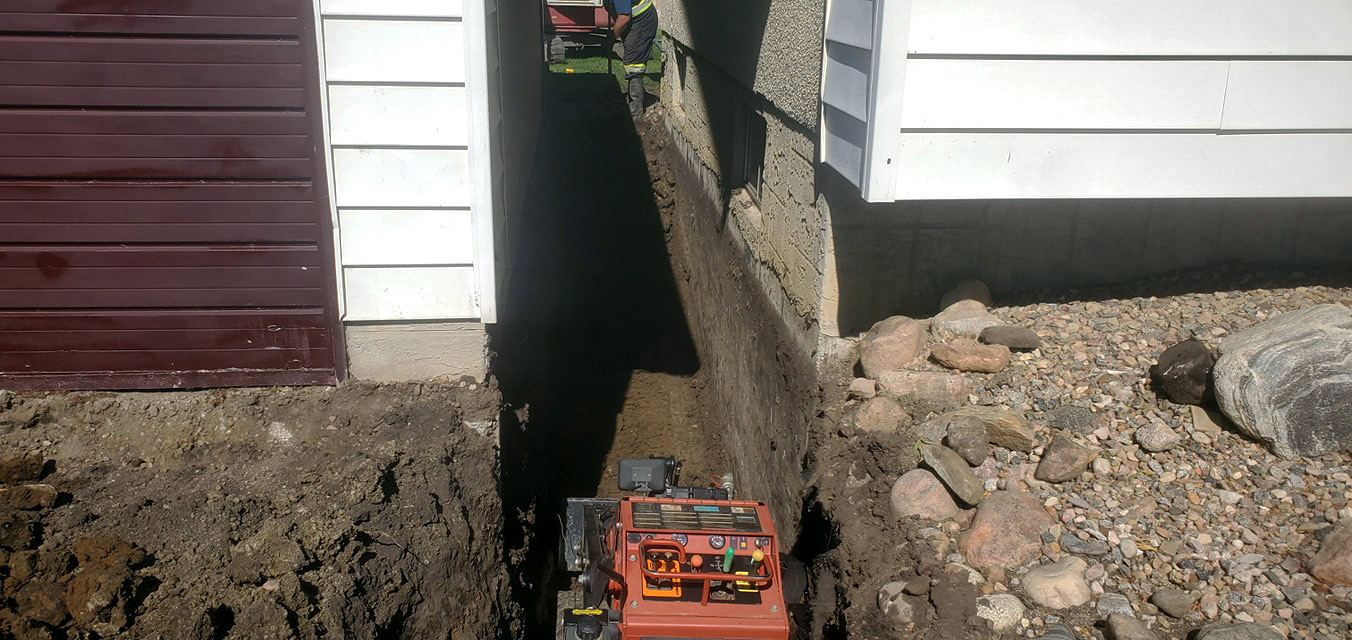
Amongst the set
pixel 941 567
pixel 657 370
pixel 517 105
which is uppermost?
pixel 517 105

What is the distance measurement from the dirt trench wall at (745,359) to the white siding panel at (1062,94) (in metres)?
1.58

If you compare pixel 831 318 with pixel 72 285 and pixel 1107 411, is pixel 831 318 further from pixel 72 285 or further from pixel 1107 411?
pixel 72 285

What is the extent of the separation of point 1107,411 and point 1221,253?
147 cm

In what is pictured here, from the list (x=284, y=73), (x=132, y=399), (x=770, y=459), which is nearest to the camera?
(x=284, y=73)

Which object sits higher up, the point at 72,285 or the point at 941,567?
the point at 72,285

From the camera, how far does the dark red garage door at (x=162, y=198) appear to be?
433 centimetres

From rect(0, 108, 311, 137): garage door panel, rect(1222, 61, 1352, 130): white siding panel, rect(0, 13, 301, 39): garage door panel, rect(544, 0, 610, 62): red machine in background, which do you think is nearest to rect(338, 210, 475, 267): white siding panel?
rect(0, 108, 311, 137): garage door panel

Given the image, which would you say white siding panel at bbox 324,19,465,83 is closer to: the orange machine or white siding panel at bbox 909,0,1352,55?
white siding panel at bbox 909,0,1352,55

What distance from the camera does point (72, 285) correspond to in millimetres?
4629

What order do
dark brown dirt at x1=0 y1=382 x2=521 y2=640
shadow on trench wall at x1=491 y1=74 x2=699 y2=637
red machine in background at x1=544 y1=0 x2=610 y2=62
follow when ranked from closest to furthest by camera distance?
dark brown dirt at x1=0 y1=382 x2=521 y2=640 → shadow on trench wall at x1=491 y1=74 x2=699 y2=637 → red machine in background at x1=544 y1=0 x2=610 y2=62

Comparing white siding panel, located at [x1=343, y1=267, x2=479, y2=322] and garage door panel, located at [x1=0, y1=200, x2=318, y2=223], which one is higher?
garage door panel, located at [x1=0, y1=200, x2=318, y2=223]

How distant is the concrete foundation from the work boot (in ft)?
33.9

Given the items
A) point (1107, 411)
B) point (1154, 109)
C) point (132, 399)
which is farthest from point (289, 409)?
point (1154, 109)

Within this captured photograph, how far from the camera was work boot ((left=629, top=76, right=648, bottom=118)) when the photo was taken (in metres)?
14.8
